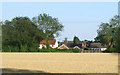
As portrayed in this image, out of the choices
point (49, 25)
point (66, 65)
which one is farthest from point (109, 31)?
point (66, 65)

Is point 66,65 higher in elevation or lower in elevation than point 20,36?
lower

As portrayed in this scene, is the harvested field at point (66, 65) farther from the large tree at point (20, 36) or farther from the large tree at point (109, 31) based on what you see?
the large tree at point (109, 31)

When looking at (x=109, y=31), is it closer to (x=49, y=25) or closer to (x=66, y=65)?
(x=49, y=25)

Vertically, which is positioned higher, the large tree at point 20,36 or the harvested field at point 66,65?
the large tree at point 20,36

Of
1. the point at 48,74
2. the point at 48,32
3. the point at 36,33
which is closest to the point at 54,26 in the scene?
the point at 48,32

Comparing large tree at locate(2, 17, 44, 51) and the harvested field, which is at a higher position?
large tree at locate(2, 17, 44, 51)

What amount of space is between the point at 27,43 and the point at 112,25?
1280 inches

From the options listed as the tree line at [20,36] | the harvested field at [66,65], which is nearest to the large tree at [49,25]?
the tree line at [20,36]

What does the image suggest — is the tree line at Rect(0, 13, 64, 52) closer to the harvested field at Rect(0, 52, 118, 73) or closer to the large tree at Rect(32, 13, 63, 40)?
the large tree at Rect(32, 13, 63, 40)

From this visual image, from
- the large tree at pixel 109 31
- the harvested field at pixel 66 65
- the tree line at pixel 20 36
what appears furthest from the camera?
the large tree at pixel 109 31

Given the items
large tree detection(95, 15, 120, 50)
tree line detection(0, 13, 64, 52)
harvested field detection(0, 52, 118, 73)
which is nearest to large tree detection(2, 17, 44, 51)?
tree line detection(0, 13, 64, 52)

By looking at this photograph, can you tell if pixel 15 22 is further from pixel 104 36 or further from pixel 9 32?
pixel 104 36

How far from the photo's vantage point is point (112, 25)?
263 ft

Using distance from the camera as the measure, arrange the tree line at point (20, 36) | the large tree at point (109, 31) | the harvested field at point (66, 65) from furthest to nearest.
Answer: the large tree at point (109, 31)
the tree line at point (20, 36)
the harvested field at point (66, 65)
